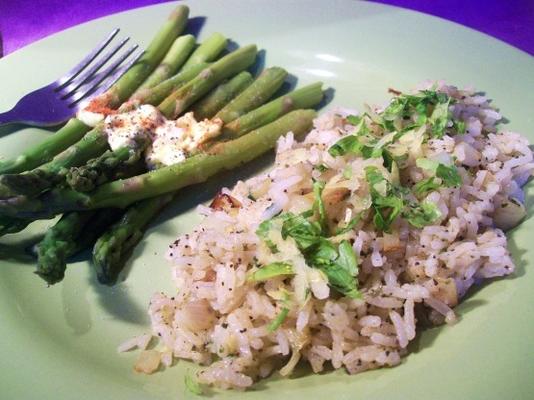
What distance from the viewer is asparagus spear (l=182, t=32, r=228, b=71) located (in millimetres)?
4211

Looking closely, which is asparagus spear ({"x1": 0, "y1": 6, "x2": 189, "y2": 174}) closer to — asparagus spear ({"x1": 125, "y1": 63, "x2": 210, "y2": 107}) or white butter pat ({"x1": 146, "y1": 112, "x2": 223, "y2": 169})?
asparagus spear ({"x1": 125, "y1": 63, "x2": 210, "y2": 107})

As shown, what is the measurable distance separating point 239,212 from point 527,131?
1.80 metres

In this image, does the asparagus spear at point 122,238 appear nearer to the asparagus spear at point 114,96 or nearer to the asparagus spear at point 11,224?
the asparagus spear at point 11,224

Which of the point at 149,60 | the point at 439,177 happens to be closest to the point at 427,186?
the point at 439,177

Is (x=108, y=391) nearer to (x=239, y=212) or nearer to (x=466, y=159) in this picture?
(x=239, y=212)

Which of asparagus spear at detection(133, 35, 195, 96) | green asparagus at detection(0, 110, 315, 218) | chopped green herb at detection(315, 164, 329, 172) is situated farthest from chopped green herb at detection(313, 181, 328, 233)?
asparagus spear at detection(133, 35, 195, 96)

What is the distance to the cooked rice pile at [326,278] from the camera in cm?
238

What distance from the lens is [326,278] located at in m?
2.35

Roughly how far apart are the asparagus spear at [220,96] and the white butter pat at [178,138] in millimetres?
206

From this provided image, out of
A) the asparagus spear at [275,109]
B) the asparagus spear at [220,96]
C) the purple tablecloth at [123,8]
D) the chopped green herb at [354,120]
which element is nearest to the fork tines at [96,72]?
the asparagus spear at [220,96]

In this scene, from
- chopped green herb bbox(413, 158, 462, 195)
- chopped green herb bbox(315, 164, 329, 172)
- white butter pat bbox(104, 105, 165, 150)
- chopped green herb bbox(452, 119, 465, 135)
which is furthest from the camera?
white butter pat bbox(104, 105, 165, 150)

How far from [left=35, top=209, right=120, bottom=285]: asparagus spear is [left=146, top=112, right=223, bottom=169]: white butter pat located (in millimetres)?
453

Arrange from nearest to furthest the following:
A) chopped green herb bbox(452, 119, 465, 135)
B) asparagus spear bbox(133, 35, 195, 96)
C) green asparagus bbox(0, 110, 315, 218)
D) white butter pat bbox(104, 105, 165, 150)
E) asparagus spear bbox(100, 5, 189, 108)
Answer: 1. green asparagus bbox(0, 110, 315, 218)
2. chopped green herb bbox(452, 119, 465, 135)
3. white butter pat bbox(104, 105, 165, 150)
4. asparagus spear bbox(100, 5, 189, 108)
5. asparagus spear bbox(133, 35, 195, 96)

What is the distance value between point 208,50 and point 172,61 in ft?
0.95
